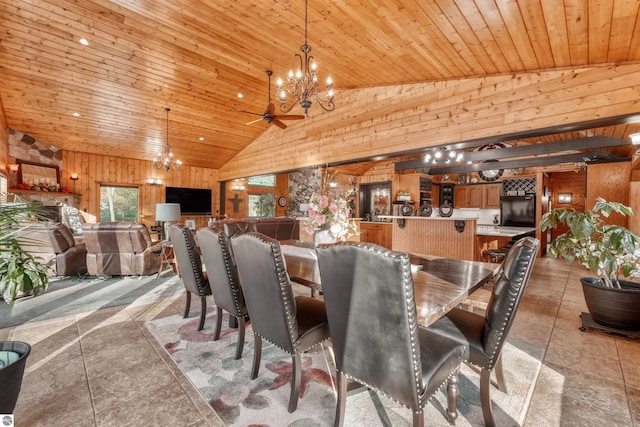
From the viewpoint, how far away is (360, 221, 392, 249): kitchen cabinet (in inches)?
305

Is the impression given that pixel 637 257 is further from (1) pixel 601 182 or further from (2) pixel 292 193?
(2) pixel 292 193

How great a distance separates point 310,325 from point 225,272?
801 millimetres

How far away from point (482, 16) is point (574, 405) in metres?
3.02

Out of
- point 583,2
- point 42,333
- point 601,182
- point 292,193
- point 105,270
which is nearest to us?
point 583,2

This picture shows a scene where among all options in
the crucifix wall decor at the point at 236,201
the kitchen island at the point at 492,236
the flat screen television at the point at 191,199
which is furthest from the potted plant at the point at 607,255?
the crucifix wall decor at the point at 236,201

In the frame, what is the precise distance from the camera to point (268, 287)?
1647 millimetres

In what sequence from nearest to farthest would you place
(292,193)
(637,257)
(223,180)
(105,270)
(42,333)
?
(637,257) → (42,333) → (105,270) → (223,180) → (292,193)

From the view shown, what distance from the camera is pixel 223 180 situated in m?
10.3

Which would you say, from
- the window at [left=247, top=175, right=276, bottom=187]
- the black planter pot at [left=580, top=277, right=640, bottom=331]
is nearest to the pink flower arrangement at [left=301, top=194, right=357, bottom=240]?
the black planter pot at [left=580, top=277, right=640, bottom=331]

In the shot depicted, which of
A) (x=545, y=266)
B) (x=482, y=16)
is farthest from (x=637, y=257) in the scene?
(x=545, y=266)

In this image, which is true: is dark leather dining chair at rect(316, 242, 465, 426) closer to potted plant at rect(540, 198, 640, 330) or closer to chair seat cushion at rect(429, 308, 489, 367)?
chair seat cushion at rect(429, 308, 489, 367)

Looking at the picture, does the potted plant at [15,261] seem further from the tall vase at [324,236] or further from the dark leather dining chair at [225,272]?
the tall vase at [324,236]

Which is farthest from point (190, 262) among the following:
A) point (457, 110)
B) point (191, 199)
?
point (191, 199)

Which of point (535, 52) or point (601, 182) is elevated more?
point (535, 52)
